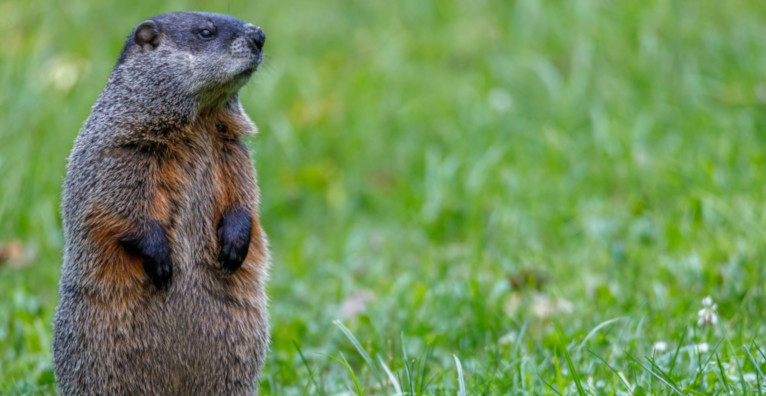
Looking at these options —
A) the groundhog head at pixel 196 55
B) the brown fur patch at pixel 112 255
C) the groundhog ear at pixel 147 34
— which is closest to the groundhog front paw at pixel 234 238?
the brown fur patch at pixel 112 255

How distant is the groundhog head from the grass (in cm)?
68

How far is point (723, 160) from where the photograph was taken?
6.28m

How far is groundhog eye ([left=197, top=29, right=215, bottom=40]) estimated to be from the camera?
3688 mm

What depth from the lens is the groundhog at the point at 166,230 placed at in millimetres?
3439

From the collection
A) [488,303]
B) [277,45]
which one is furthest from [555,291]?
[277,45]

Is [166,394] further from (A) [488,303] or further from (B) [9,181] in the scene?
(B) [9,181]

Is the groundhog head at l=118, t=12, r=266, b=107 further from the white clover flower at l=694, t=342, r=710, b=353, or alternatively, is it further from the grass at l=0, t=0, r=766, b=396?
the white clover flower at l=694, t=342, r=710, b=353

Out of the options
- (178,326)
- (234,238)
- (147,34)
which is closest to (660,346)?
(234,238)

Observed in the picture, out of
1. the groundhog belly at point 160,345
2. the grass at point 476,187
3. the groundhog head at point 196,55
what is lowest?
the grass at point 476,187

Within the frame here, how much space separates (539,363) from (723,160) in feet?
9.58

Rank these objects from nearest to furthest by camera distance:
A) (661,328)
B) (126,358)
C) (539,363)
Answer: (126,358) → (539,363) → (661,328)

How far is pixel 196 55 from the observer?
3631 mm

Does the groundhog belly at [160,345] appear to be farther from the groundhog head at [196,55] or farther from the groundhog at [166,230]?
the groundhog head at [196,55]

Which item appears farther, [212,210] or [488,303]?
[488,303]
